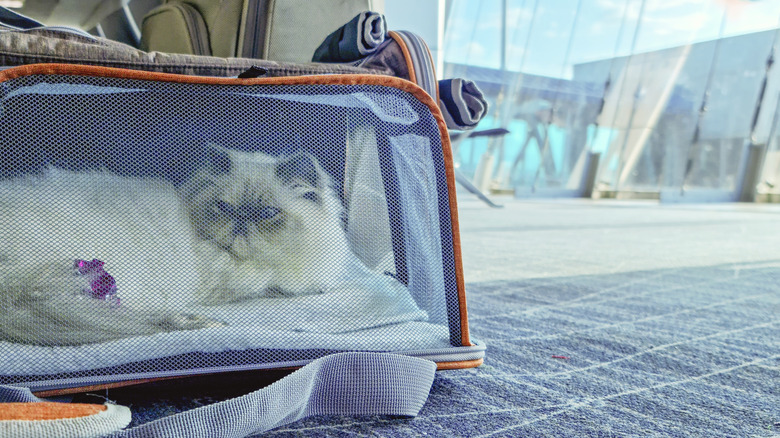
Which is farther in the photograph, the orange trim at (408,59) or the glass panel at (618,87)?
the glass panel at (618,87)

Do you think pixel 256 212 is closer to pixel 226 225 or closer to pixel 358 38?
pixel 226 225

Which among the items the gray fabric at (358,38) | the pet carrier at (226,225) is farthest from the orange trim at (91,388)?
the gray fabric at (358,38)

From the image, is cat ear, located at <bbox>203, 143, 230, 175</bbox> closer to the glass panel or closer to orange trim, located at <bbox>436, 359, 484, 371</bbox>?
orange trim, located at <bbox>436, 359, 484, 371</bbox>

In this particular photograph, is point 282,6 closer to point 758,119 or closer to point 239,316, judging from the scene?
point 239,316

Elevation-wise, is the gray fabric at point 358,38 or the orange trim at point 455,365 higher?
the gray fabric at point 358,38

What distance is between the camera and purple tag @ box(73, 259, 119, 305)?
74cm

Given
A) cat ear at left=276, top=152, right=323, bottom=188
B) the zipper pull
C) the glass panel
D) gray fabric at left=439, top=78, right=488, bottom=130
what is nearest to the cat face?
cat ear at left=276, top=152, right=323, bottom=188

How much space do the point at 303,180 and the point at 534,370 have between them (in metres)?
0.49

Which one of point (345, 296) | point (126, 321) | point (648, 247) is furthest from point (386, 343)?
point (648, 247)

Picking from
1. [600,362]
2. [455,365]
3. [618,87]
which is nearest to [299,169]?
[455,365]

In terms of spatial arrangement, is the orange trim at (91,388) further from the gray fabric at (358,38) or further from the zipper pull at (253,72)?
the gray fabric at (358,38)

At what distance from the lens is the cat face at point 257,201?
0.78m

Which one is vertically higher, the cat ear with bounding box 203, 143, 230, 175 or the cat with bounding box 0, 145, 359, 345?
the cat ear with bounding box 203, 143, 230, 175

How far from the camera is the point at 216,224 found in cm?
80
